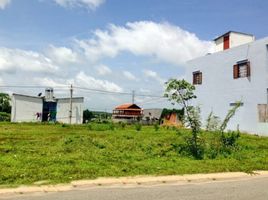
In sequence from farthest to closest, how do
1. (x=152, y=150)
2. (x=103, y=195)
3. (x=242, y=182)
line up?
(x=152, y=150) < (x=242, y=182) < (x=103, y=195)

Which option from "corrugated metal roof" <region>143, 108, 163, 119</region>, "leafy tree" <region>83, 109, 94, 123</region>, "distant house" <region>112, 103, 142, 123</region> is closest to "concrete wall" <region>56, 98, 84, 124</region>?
"leafy tree" <region>83, 109, 94, 123</region>

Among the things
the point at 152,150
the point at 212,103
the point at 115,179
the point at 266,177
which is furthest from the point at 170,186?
the point at 212,103

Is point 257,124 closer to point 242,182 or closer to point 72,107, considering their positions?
point 242,182

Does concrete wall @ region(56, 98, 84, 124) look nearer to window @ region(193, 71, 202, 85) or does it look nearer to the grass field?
window @ region(193, 71, 202, 85)

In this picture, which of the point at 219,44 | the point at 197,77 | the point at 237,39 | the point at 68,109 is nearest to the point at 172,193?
the point at 237,39

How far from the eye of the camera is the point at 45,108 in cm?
5316

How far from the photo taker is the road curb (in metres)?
7.96

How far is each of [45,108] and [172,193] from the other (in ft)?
153

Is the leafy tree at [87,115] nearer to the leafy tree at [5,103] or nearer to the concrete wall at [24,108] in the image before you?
the concrete wall at [24,108]

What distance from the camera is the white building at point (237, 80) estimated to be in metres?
27.1

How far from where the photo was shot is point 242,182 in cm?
980

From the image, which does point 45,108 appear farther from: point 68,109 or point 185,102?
point 185,102

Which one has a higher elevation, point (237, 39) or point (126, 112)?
point (237, 39)

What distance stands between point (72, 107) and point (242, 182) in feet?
138
